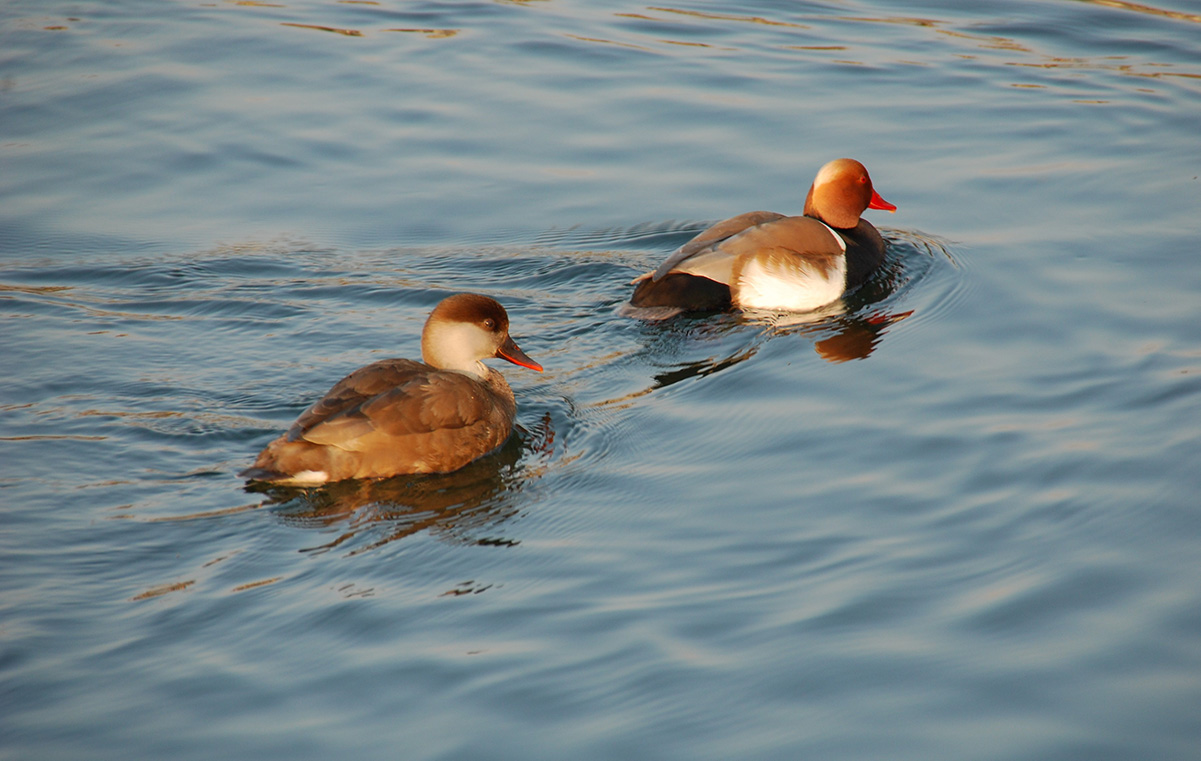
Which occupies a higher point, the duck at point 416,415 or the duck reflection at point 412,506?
the duck at point 416,415

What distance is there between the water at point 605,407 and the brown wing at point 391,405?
0.29m

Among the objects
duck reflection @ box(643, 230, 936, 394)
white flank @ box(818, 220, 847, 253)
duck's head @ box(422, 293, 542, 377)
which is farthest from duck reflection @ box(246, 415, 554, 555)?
white flank @ box(818, 220, 847, 253)

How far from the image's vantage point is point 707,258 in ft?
26.7

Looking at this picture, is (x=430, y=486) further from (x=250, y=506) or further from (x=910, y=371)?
(x=910, y=371)

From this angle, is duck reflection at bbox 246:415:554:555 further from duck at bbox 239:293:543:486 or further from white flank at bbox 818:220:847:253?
white flank at bbox 818:220:847:253

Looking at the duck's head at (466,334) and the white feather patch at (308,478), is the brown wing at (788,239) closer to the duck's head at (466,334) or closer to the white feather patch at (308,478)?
the duck's head at (466,334)

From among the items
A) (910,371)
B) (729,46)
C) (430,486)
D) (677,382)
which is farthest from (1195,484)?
(729,46)

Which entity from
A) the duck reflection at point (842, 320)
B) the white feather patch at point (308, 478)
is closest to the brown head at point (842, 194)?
the duck reflection at point (842, 320)

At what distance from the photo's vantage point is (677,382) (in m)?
7.14

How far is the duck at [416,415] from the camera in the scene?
5910 mm

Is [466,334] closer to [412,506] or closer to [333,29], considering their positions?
[412,506]

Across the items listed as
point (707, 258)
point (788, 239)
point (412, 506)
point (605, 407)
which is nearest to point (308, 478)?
point (412, 506)

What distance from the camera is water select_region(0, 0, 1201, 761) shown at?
4285 millimetres

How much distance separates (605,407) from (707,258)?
1.74m
